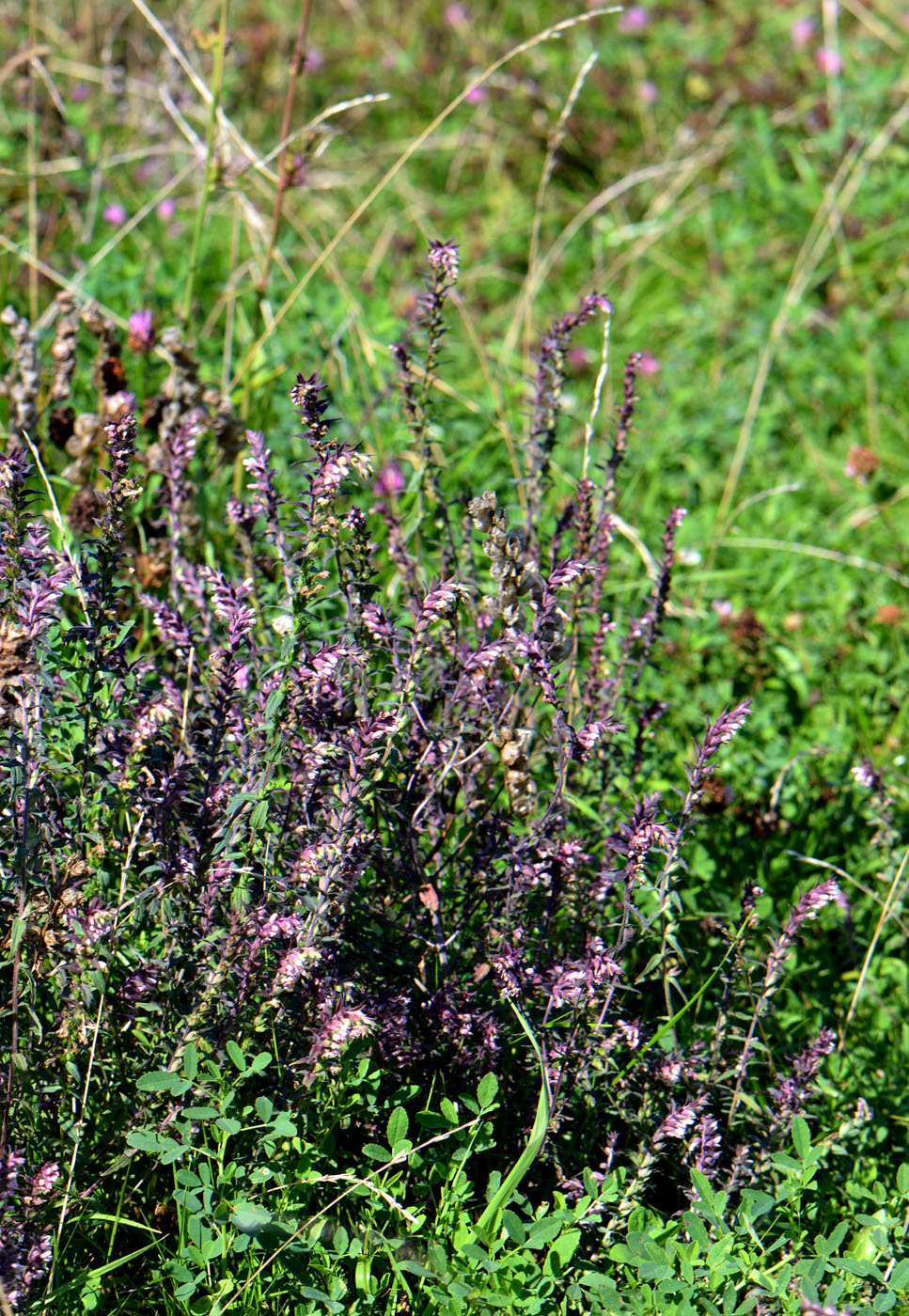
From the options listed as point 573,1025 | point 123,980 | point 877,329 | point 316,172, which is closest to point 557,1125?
point 573,1025

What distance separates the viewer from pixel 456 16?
6141 mm

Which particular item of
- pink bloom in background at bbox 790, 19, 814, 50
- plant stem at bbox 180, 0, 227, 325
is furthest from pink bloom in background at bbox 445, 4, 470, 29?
plant stem at bbox 180, 0, 227, 325

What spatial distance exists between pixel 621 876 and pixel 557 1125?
0.41m

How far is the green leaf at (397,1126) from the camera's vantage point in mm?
1792

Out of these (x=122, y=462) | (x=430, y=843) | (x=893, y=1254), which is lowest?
(x=893, y=1254)

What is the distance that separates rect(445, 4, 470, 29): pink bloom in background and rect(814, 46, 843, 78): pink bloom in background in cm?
176

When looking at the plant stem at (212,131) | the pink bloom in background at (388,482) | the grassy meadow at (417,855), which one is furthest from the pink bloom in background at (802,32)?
the pink bloom in background at (388,482)

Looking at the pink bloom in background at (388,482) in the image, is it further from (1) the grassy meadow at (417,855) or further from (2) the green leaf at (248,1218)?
(2) the green leaf at (248,1218)

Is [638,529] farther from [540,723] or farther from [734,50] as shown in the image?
[734,50]

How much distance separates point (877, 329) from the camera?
4730mm

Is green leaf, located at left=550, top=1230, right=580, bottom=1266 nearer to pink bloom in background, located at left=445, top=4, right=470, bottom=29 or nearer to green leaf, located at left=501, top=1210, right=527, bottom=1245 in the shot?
green leaf, located at left=501, top=1210, right=527, bottom=1245

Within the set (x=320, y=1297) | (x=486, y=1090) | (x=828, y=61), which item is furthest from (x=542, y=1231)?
(x=828, y=61)

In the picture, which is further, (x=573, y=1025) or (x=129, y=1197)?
(x=573, y=1025)

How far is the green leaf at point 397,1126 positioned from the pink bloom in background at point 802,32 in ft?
19.7
